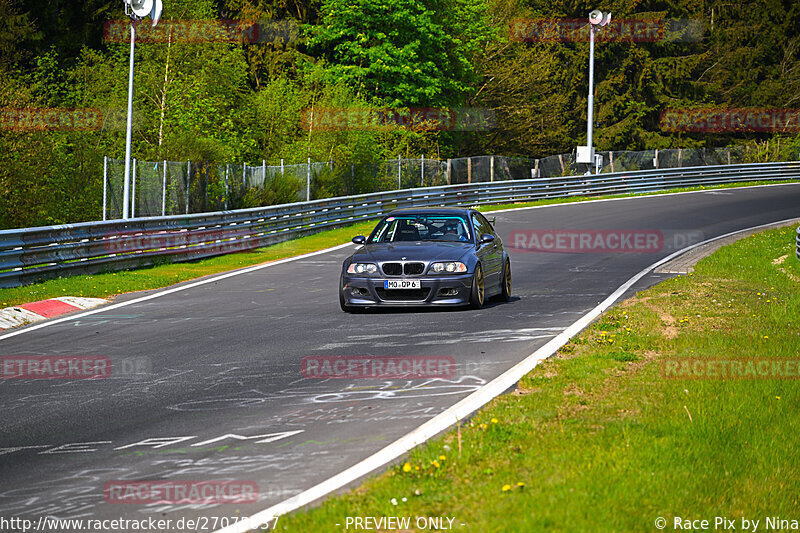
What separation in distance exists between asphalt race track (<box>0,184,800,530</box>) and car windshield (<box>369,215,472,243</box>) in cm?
124

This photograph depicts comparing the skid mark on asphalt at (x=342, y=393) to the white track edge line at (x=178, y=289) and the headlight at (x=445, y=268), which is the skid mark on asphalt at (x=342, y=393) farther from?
the white track edge line at (x=178, y=289)

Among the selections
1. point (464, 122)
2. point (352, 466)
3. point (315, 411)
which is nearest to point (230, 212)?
point (315, 411)

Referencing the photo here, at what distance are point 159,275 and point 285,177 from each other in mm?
12854

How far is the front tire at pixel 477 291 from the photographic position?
47.5 feet

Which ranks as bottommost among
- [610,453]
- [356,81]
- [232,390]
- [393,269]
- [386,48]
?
[232,390]

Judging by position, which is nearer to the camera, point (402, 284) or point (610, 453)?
point (610, 453)

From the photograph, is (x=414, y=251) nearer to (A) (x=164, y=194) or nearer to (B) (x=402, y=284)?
(B) (x=402, y=284)

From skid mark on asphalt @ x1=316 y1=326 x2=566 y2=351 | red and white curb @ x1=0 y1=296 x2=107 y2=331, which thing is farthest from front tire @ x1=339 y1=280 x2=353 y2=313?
red and white curb @ x1=0 y1=296 x2=107 y2=331

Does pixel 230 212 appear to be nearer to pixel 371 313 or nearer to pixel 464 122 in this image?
pixel 371 313

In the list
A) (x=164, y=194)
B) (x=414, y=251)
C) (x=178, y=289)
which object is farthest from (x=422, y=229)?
(x=164, y=194)

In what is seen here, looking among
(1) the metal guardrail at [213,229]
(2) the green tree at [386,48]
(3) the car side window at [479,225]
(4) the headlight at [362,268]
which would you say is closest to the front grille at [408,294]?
(4) the headlight at [362,268]

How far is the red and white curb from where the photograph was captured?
14008mm

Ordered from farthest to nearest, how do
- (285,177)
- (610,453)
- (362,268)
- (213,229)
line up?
(285,177) < (213,229) < (362,268) < (610,453)

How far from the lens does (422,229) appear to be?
15891 millimetres
